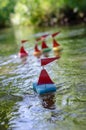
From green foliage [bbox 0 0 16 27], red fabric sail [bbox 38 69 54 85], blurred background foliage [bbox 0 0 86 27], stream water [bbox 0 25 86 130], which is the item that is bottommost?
green foliage [bbox 0 0 16 27]

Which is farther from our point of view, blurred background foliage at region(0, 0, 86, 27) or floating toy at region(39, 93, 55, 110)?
blurred background foliage at region(0, 0, 86, 27)

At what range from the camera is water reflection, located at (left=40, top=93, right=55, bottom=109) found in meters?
12.1

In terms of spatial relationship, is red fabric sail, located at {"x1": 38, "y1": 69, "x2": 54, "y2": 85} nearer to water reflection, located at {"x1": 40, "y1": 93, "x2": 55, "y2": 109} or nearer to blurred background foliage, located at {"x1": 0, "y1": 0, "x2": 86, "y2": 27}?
water reflection, located at {"x1": 40, "y1": 93, "x2": 55, "y2": 109}

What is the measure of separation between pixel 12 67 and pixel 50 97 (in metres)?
8.68

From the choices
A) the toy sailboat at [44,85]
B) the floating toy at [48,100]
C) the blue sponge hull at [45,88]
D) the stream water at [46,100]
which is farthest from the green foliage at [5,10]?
the floating toy at [48,100]

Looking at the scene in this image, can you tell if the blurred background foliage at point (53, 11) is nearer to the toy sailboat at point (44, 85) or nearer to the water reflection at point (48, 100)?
the toy sailboat at point (44, 85)

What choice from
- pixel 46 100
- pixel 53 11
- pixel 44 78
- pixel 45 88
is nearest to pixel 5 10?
pixel 53 11

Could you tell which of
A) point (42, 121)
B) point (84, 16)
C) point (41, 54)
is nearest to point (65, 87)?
point (42, 121)

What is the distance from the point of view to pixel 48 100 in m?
12.7

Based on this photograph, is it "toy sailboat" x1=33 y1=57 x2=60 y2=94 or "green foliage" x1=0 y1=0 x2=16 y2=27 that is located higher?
"toy sailboat" x1=33 y1=57 x2=60 y2=94

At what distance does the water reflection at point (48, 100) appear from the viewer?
12.1m

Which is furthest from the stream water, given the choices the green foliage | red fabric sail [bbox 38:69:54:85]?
the green foliage

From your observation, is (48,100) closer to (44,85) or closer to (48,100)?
(48,100)

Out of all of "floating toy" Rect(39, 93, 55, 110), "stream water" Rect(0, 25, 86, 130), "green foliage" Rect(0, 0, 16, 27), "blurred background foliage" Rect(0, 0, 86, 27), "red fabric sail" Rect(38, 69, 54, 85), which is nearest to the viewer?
"stream water" Rect(0, 25, 86, 130)
